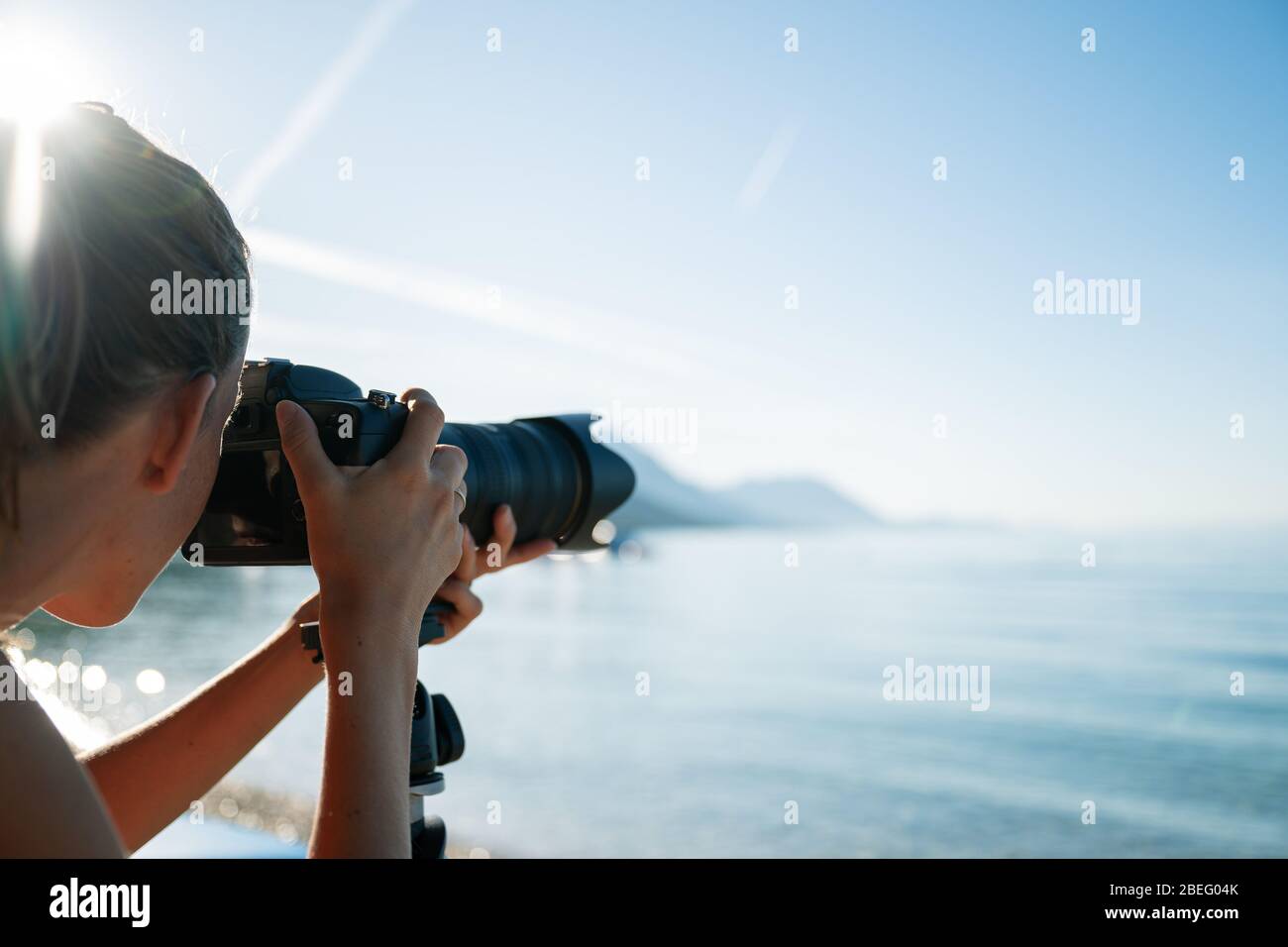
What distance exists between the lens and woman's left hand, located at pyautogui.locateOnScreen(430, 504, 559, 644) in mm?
1422

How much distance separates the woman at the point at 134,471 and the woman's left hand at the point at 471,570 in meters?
0.36

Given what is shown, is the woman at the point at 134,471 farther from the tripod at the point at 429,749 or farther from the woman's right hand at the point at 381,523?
the tripod at the point at 429,749

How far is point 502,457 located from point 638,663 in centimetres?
1365

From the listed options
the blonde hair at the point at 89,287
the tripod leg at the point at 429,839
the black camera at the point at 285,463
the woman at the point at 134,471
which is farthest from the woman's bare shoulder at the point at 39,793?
the tripod leg at the point at 429,839

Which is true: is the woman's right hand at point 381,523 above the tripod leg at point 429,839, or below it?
above

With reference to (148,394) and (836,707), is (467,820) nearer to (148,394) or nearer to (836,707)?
(836,707)

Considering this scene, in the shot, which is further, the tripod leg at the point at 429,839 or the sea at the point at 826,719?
the sea at the point at 826,719

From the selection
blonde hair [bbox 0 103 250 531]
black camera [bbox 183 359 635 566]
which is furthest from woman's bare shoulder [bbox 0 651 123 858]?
black camera [bbox 183 359 635 566]

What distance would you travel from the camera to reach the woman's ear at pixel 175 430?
2.74ft

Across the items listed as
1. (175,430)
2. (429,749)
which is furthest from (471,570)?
(175,430)

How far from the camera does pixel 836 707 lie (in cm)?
1160

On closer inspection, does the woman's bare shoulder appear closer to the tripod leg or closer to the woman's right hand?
the woman's right hand

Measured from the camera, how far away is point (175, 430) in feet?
2.77

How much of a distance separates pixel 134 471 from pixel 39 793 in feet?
0.92
